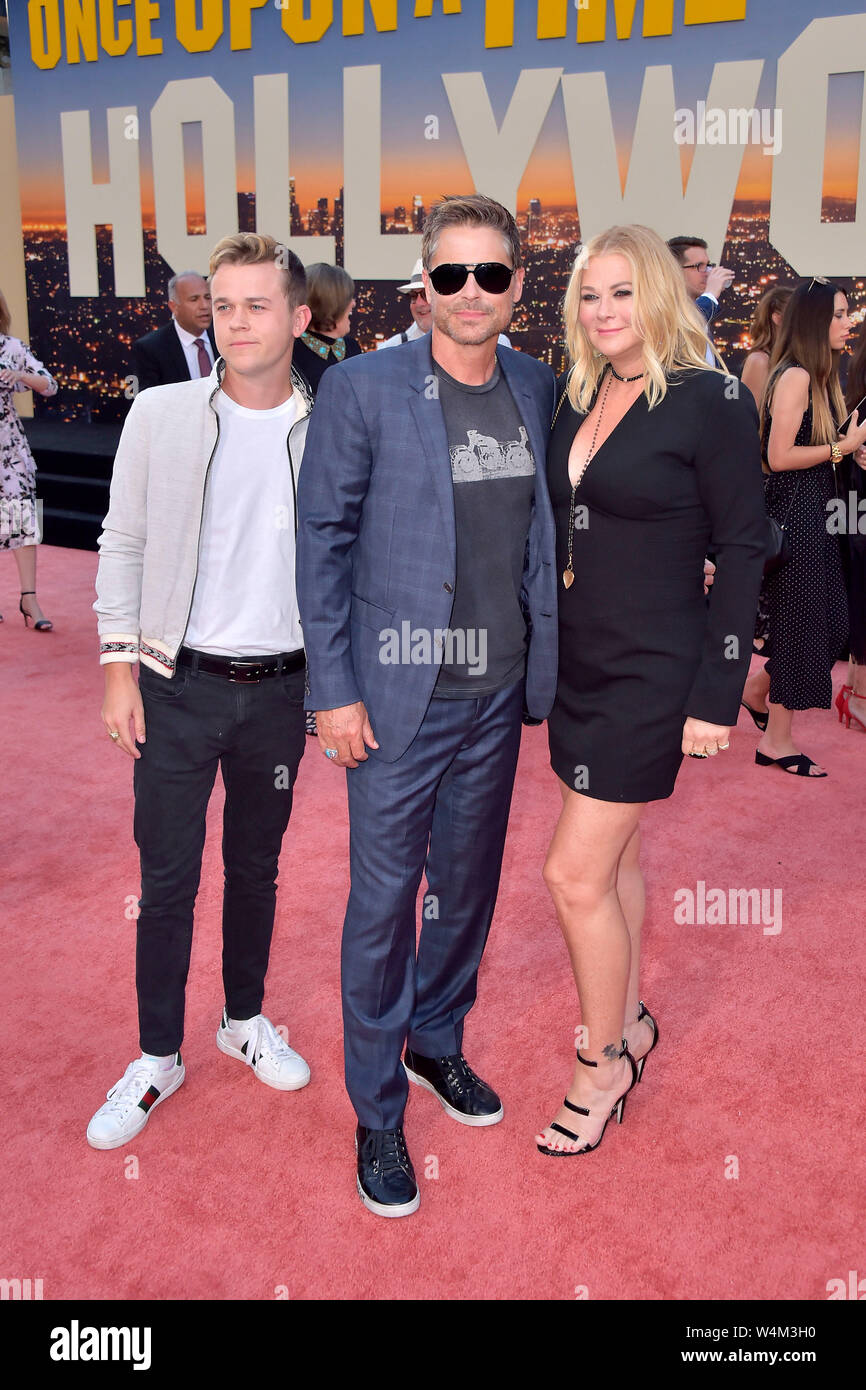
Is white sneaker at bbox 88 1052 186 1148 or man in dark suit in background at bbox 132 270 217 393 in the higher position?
man in dark suit in background at bbox 132 270 217 393

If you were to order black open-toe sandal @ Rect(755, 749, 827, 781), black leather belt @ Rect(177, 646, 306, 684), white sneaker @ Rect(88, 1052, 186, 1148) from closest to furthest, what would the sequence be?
black leather belt @ Rect(177, 646, 306, 684), white sneaker @ Rect(88, 1052, 186, 1148), black open-toe sandal @ Rect(755, 749, 827, 781)

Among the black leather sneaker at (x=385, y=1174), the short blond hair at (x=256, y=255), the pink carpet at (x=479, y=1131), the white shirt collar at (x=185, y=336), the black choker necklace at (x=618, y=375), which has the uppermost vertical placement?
the white shirt collar at (x=185, y=336)

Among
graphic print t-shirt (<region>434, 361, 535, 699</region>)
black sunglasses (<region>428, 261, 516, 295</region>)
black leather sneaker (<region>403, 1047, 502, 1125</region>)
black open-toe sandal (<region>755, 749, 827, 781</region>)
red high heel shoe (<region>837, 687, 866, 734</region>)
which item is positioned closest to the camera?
black sunglasses (<region>428, 261, 516, 295</region>)

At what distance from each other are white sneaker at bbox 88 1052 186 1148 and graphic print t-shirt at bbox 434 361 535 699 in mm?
1117

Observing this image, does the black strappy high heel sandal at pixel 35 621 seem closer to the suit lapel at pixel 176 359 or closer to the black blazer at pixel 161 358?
the black blazer at pixel 161 358

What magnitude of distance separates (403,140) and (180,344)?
13.8 feet

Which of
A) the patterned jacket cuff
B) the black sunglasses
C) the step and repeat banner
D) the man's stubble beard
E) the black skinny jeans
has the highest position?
the step and repeat banner

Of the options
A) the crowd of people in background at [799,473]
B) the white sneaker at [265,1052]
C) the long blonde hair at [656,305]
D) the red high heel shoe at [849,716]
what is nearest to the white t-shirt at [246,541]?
the long blonde hair at [656,305]

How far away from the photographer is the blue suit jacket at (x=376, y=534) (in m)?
2.04

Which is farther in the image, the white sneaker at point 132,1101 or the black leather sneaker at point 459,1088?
the black leather sneaker at point 459,1088

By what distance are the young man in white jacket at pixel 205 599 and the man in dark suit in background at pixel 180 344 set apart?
3.89m

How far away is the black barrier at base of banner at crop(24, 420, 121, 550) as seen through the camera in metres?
9.34

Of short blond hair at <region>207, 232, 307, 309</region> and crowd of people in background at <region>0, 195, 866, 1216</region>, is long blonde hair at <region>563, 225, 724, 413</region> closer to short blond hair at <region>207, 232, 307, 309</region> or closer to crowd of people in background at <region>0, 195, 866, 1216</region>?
crowd of people in background at <region>0, 195, 866, 1216</region>

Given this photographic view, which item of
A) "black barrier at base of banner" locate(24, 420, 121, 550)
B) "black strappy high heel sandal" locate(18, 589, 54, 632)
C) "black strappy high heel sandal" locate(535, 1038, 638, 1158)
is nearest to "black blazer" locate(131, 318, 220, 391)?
"black strappy high heel sandal" locate(18, 589, 54, 632)
